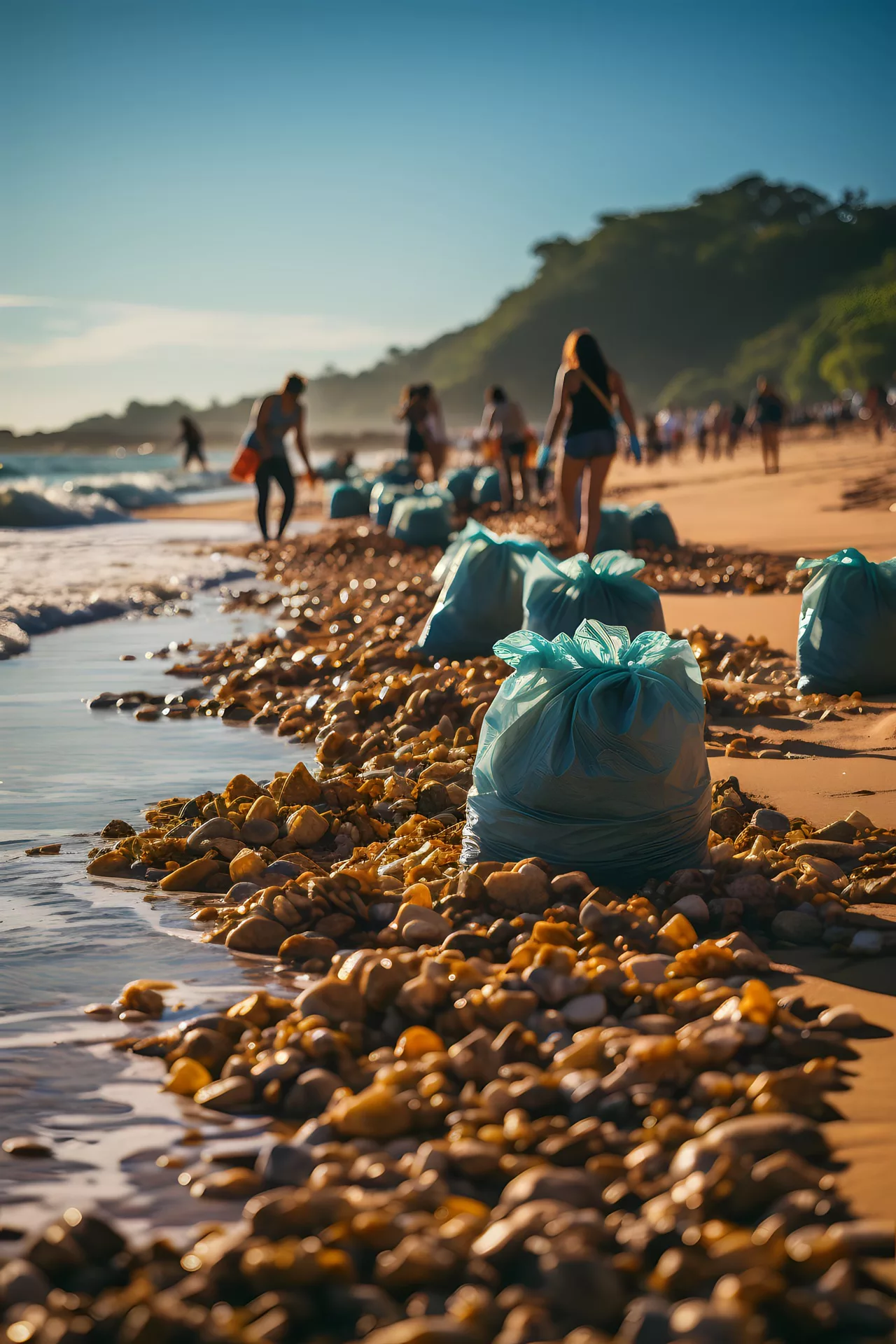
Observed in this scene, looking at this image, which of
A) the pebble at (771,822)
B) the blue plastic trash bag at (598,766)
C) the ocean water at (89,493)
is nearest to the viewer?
the blue plastic trash bag at (598,766)

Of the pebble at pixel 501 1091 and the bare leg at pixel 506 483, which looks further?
the bare leg at pixel 506 483

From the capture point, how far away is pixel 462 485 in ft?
51.4

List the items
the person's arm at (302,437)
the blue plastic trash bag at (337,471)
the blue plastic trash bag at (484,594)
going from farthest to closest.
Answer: the blue plastic trash bag at (337,471)
the person's arm at (302,437)
the blue plastic trash bag at (484,594)

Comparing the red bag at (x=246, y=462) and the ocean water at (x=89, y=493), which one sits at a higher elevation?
the ocean water at (x=89, y=493)

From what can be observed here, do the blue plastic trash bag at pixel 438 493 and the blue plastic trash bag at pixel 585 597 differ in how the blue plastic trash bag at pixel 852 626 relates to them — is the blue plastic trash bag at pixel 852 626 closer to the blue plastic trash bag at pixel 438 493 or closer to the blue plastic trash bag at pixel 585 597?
the blue plastic trash bag at pixel 585 597

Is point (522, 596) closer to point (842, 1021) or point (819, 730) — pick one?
point (819, 730)

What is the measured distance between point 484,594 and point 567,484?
2350 mm

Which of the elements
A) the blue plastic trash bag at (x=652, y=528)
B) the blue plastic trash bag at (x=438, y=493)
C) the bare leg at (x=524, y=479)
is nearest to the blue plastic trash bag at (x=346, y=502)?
the bare leg at (x=524, y=479)

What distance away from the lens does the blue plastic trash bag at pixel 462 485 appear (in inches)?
606

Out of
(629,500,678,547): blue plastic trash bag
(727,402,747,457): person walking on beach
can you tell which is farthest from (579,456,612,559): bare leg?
(727,402,747,457): person walking on beach

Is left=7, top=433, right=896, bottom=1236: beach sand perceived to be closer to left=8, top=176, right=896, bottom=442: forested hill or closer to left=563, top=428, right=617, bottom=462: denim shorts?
left=563, top=428, right=617, bottom=462: denim shorts

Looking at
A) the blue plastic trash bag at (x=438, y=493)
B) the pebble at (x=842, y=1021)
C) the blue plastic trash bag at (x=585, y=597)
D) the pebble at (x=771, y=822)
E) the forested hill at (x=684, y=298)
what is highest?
the forested hill at (x=684, y=298)

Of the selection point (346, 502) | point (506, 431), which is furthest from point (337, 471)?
point (506, 431)

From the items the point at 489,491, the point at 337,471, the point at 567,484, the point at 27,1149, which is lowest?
the point at 27,1149
